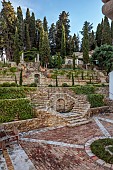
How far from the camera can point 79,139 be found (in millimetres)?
8773

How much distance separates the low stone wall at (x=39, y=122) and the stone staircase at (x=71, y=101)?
11.8 inches

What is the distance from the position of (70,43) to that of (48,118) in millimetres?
33245

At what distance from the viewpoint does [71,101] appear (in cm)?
1480

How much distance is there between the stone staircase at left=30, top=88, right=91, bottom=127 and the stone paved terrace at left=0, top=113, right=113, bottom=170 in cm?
88

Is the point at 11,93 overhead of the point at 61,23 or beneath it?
beneath

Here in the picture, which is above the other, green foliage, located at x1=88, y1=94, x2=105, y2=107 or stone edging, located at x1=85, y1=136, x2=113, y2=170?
green foliage, located at x1=88, y1=94, x2=105, y2=107

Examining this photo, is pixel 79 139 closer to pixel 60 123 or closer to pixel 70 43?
pixel 60 123

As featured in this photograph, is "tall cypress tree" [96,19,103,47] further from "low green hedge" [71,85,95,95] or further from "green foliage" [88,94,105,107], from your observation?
"green foliage" [88,94,105,107]

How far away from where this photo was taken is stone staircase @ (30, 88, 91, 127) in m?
11.6

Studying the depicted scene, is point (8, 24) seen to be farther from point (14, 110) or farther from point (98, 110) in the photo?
point (14, 110)

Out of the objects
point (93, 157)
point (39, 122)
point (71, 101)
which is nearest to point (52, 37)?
point (71, 101)

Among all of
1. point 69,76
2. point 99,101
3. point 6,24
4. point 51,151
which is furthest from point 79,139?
point 6,24

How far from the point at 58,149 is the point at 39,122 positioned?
356cm

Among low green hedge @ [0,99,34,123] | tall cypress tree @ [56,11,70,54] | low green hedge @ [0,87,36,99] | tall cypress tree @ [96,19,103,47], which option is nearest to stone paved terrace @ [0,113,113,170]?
low green hedge @ [0,99,34,123]
